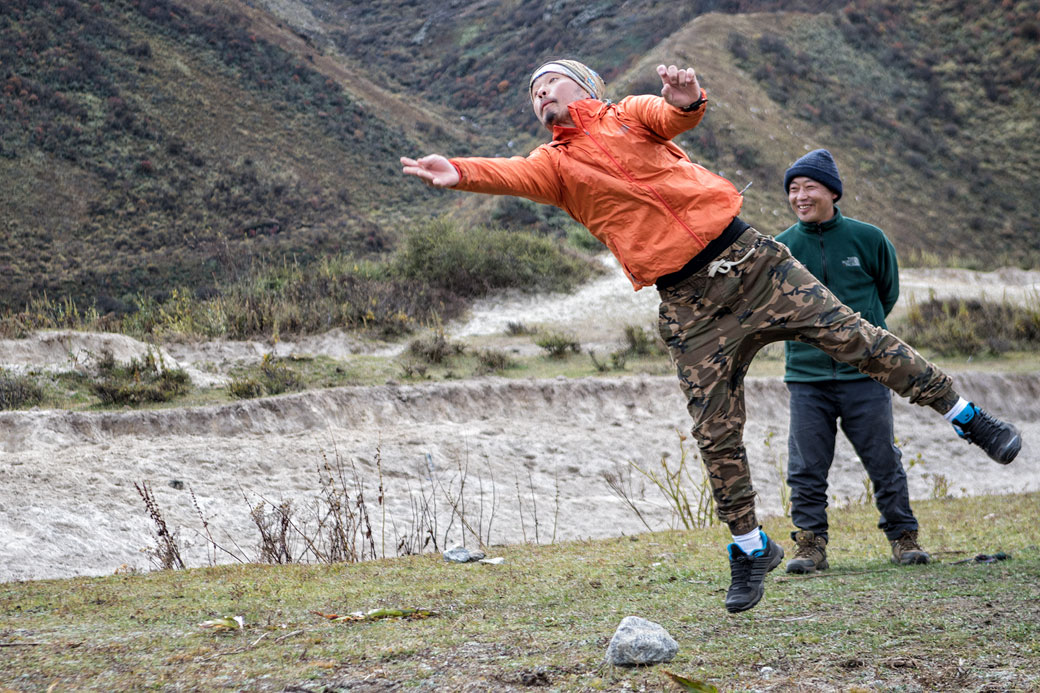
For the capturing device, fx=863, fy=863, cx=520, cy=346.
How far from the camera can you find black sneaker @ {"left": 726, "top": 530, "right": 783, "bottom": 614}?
3275mm

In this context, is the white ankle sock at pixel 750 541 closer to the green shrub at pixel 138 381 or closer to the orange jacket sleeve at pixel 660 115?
the orange jacket sleeve at pixel 660 115

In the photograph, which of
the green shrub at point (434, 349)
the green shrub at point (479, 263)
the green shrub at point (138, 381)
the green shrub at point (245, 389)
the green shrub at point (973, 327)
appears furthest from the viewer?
the green shrub at point (479, 263)

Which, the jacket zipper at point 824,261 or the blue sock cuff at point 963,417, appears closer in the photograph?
the blue sock cuff at point 963,417

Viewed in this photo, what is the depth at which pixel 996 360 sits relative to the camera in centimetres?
1464

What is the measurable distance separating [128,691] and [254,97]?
3763cm

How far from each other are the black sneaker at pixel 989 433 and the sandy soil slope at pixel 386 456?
2865 millimetres

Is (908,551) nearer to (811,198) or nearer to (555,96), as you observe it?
(811,198)

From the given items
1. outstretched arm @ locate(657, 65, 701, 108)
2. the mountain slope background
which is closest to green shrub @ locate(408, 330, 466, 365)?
the mountain slope background

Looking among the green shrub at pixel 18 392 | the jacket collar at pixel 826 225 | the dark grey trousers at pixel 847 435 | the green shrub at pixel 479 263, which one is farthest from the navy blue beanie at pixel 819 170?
the green shrub at pixel 479 263

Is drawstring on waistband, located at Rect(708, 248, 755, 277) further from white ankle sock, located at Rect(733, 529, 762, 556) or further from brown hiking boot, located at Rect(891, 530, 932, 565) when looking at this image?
brown hiking boot, located at Rect(891, 530, 932, 565)

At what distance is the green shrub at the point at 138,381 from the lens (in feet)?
32.9

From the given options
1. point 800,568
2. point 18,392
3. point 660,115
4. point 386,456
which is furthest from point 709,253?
point 18,392

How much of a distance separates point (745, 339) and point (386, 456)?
704 cm

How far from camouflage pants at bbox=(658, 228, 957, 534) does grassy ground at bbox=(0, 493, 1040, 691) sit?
0.64m
